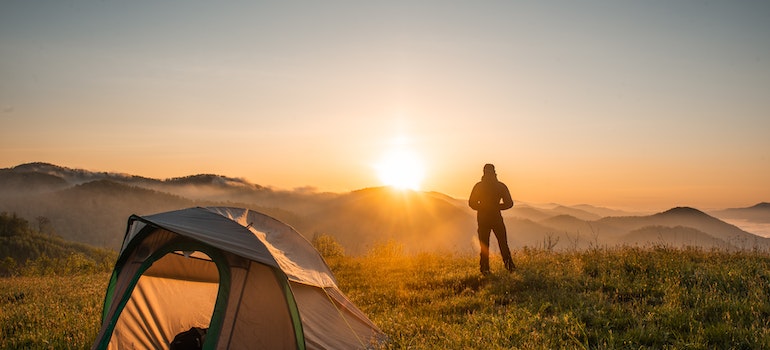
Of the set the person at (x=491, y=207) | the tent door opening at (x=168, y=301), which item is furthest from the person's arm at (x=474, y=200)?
the tent door opening at (x=168, y=301)

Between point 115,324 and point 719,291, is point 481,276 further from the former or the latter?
point 115,324

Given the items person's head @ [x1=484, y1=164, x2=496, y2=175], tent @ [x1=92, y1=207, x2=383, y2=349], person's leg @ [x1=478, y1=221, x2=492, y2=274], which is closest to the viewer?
tent @ [x1=92, y1=207, x2=383, y2=349]

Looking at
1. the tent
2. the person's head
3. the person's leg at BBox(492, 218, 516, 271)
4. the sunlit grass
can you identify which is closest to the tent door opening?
the tent

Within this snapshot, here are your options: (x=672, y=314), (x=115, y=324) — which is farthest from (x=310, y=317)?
(x=672, y=314)

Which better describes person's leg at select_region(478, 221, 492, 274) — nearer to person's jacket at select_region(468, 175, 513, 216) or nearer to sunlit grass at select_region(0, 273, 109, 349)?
person's jacket at select_region(468, 175, 513, 216)

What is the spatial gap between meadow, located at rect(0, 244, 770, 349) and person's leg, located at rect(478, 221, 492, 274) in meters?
0.29

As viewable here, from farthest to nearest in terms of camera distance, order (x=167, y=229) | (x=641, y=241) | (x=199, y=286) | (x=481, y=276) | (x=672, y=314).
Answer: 1. (x=641, y=241)
2. (x=481, y=276)
3. (x=199, y=286)
4. (x=672, y=314)
5. (x=167, y=229)

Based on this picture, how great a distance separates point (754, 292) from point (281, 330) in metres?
8.54

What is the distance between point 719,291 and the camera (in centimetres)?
901

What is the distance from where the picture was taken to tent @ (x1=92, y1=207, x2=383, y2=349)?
22.5ft

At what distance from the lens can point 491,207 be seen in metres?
13.0

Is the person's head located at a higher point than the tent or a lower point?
higher

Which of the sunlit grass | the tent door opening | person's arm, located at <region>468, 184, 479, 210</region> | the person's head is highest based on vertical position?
the person's head

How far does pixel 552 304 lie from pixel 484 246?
11.9 feet
